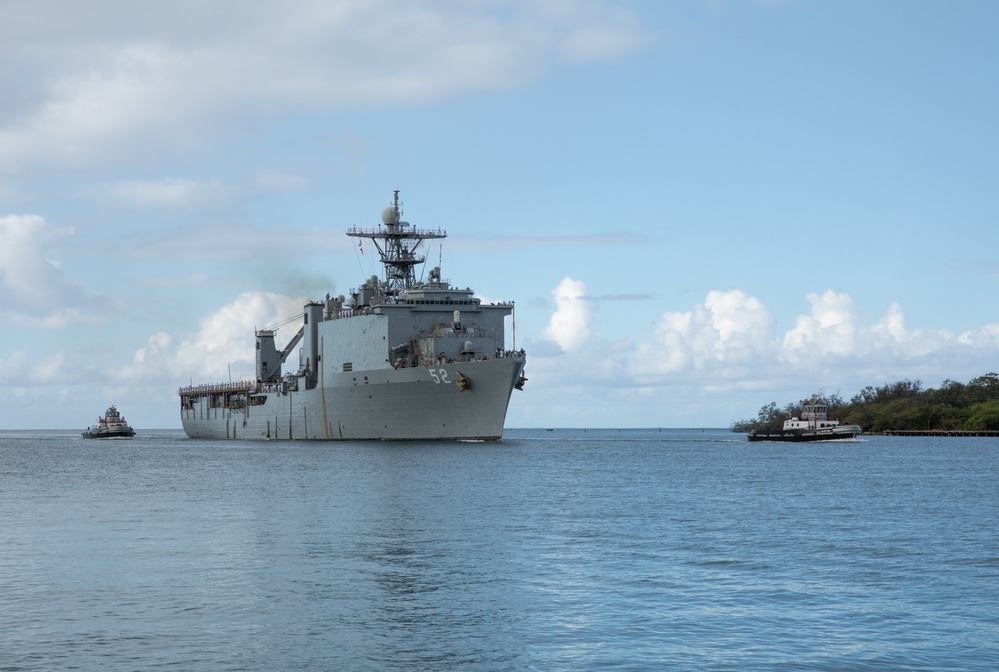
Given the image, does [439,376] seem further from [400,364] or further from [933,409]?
[933,409]

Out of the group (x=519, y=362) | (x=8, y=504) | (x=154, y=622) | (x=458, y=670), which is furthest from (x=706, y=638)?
(x=519, y=362)

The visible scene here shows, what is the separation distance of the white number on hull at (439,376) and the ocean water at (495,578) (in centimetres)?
2300

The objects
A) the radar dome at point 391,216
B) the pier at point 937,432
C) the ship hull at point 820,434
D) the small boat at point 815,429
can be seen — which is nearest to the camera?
the radar dome at point 391,216

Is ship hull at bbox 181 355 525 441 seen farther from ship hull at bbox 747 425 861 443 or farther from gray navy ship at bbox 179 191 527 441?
ship hull at bbox 747 425 861 443

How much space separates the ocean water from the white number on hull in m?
23.0

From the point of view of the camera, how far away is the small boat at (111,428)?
142125mm

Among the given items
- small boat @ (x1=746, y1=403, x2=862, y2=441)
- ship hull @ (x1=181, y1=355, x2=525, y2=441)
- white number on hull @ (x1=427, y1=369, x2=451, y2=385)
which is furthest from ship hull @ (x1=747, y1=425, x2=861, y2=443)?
white number on hull @ (x1=427, y1=369, x2=451, y2=385)

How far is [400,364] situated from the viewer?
7475 cm

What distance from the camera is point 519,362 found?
222ft

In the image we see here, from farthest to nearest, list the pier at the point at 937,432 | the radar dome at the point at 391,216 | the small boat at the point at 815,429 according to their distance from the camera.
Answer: the pier at the point at 937,432 < the small boat at the point at 815,429 < the radar dome at the point at 391,216

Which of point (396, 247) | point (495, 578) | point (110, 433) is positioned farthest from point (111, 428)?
point (495, 578)

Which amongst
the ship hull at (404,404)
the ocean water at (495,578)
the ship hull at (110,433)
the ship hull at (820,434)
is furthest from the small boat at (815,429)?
the ship hull at (110,433)

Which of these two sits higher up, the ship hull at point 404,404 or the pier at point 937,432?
the ship hull at point 404,404

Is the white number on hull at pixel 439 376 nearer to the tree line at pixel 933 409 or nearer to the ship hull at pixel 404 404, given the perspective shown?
the ship hull at pixel 404 404
